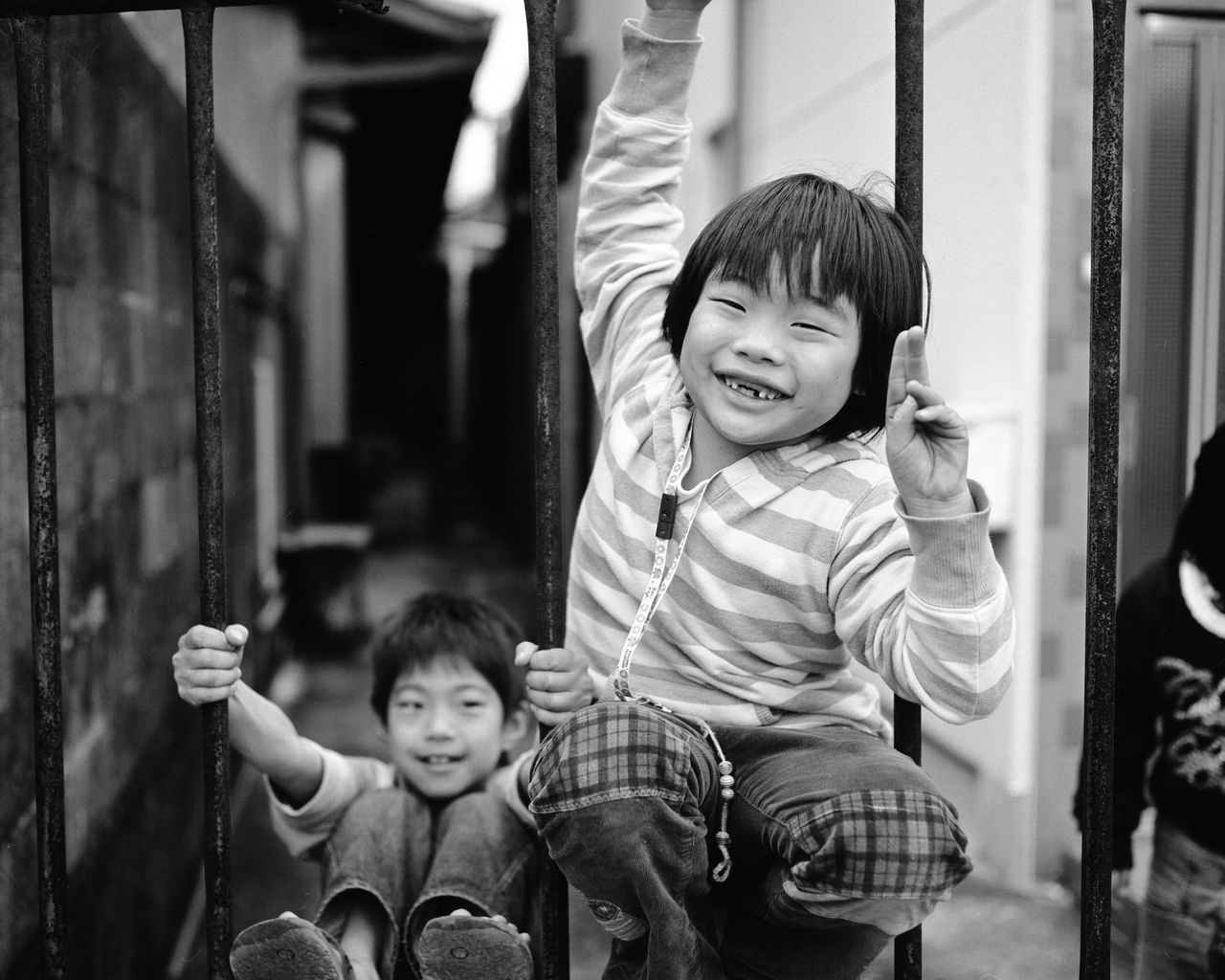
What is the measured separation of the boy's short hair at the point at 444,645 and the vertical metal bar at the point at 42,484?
719 millimetres

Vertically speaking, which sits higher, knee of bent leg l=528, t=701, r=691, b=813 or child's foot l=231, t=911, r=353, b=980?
knee of bent leg l=528, t=701, r=691, b=813

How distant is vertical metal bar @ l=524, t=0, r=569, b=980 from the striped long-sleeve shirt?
0.67ft

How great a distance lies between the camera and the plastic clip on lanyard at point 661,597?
4.41ft

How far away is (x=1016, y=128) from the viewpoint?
11.4ft

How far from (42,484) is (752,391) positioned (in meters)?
0.77

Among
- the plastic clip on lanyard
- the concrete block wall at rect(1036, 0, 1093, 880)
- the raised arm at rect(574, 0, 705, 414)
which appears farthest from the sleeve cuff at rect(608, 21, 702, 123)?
the concrete block wall at rect(1036, 0, 1093, 880)

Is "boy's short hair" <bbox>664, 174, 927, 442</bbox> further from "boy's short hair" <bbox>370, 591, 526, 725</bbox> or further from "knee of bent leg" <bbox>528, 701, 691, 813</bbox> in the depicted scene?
"boy's short hair" <bbox>370, 591, 526, 725</bbox>

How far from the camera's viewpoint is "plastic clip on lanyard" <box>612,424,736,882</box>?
1.34 m

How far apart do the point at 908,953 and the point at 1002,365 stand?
262 centimetres

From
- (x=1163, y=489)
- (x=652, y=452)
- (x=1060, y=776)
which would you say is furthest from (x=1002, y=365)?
(x=652, y=452)

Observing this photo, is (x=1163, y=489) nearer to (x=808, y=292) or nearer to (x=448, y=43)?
(x=808, y=292)

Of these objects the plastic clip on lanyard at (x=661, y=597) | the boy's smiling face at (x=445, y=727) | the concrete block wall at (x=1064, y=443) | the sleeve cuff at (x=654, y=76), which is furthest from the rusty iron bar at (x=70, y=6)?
the concrete block wall at (x=1064, y=443)

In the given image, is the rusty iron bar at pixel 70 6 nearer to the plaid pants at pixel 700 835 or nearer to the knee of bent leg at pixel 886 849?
the plaid pants at pixel 700 835

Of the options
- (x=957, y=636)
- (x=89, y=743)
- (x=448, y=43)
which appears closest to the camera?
(x=957, y=636)
